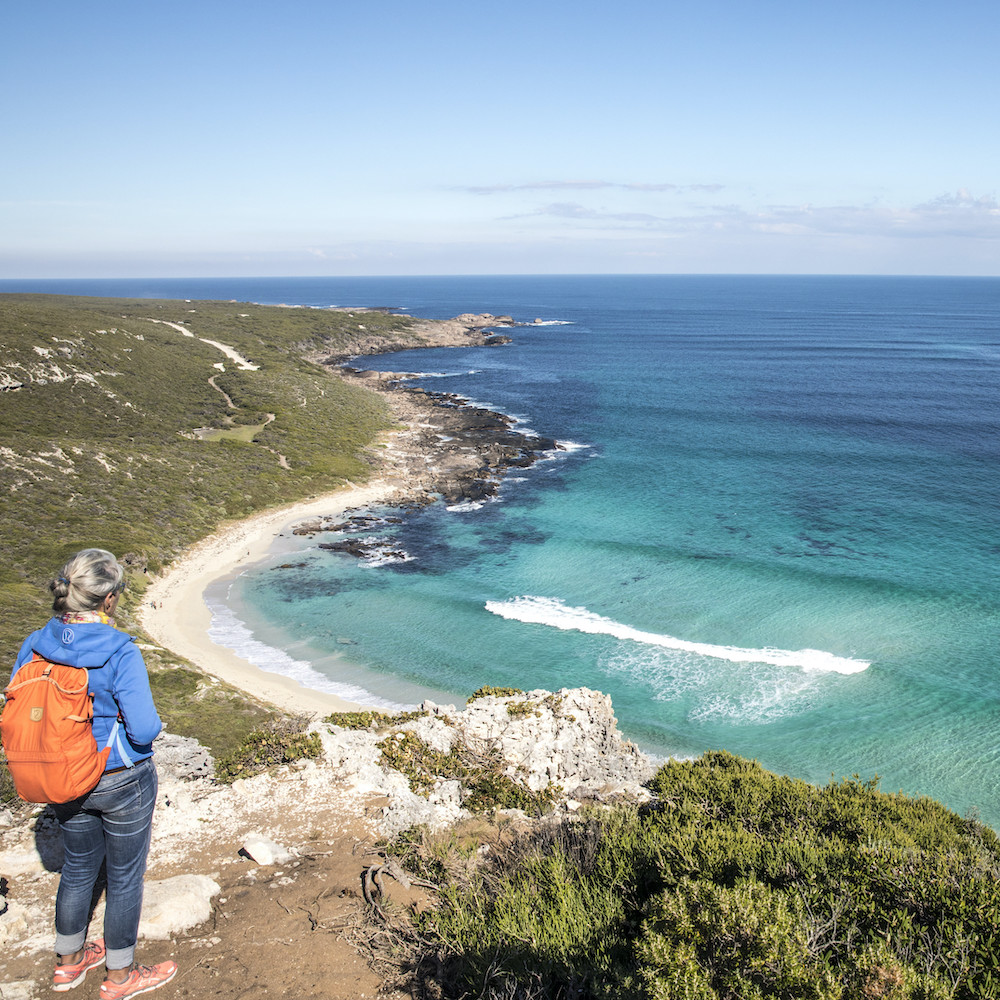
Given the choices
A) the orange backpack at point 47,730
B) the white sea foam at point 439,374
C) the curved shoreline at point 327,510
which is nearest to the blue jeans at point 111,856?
the orange backpack at point 47,730

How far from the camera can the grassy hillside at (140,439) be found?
115 ft

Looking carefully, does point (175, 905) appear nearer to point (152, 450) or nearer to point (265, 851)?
point (265, 851)

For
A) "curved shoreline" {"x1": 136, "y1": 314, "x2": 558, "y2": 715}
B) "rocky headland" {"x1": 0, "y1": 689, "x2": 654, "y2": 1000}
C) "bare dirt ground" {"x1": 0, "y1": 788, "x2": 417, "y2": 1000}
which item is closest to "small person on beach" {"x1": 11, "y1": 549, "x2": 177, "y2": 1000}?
"bare dirt ground" {"x1": 0, "y1": 788, "x2": 417, "y2": 1000}

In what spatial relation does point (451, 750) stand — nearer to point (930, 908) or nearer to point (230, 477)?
point (930, 908)

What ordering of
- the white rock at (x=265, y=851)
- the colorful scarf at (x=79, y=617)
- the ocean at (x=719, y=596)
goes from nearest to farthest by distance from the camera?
the colorful scarf at (x=79, y=617), the white rock at (x=265, y=851), the ocean at (x=719, y=596)

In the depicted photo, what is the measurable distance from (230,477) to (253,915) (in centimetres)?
4455

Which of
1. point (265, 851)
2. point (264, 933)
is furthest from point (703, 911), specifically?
point (265, 851)

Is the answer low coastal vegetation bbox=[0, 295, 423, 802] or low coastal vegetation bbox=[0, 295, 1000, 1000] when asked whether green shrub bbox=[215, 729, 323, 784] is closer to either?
low coastal vegetation bbox=[0, 295, 1000, 1000]

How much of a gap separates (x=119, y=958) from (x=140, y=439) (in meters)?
53.1

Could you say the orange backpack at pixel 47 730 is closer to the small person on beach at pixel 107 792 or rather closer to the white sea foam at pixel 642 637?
the small person on beach at pixel 107 792

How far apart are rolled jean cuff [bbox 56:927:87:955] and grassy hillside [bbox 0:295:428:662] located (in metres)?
18.6

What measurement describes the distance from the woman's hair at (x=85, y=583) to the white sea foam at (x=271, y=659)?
19215 millimetres

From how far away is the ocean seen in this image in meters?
23.3

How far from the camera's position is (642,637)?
28750 mm
